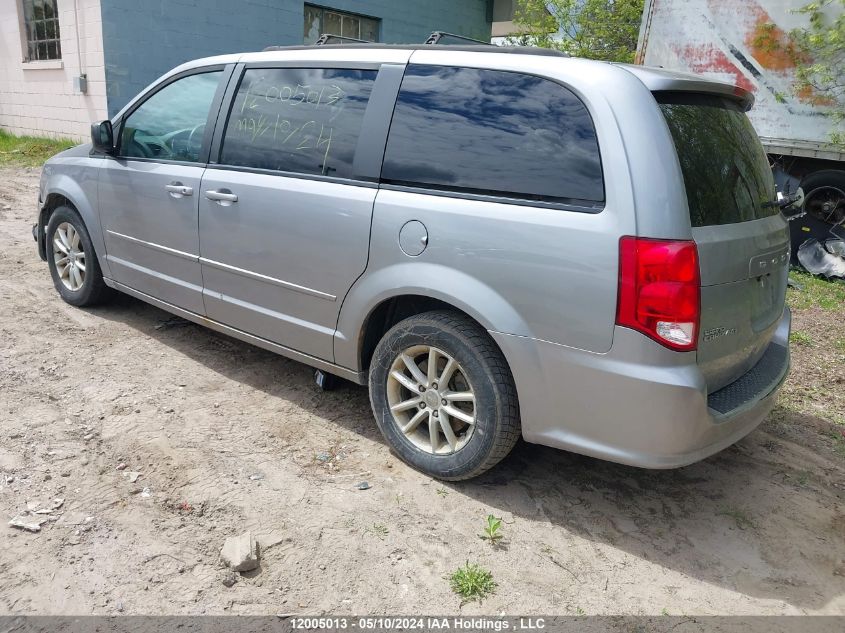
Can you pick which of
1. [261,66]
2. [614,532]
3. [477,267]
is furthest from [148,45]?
[614,532]

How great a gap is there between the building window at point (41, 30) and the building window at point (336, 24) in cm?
423

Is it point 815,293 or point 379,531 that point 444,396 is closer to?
point 379,531

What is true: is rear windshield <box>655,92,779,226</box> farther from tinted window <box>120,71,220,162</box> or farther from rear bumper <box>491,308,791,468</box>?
tinted window <box>120,71,220,162</box>

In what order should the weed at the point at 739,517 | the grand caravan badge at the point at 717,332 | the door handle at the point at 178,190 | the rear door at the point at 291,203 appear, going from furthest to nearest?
the door handle at the point at 178,190, the rear door at the point at 291,203, the weed at the point at 739,517, the grand caravan badge at the point at 717,332

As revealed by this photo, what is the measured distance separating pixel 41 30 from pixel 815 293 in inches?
489

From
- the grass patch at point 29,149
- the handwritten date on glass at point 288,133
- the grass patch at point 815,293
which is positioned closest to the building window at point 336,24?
the grass patch at point 29,149

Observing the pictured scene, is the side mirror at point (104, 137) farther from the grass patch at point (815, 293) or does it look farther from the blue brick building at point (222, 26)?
the blue brick building at point (222, 26)

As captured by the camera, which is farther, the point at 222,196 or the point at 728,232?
the point at 222,196

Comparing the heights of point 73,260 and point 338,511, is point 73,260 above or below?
above

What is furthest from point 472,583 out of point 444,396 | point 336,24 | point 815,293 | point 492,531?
point 336,24

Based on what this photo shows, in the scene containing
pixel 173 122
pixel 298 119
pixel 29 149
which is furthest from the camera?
pixel 29 149

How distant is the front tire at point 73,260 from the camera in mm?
4973

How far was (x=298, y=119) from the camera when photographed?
361 cm

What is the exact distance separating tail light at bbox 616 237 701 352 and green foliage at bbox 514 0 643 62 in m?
10.3
